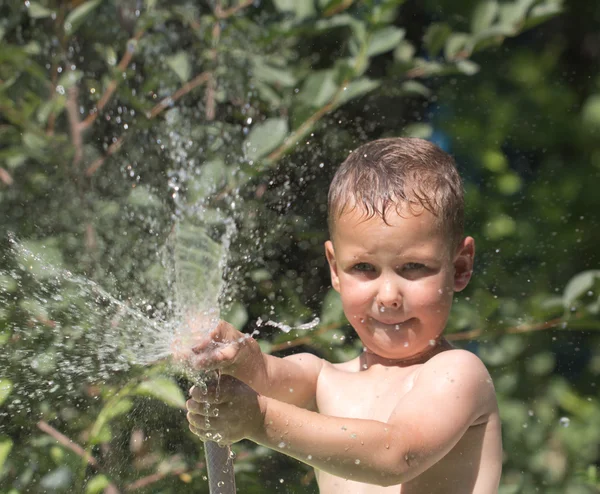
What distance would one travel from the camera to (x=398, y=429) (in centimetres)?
131

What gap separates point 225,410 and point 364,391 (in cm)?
47

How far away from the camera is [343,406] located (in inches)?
62.7

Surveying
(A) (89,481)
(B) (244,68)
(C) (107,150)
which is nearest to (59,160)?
(C) (107,150)

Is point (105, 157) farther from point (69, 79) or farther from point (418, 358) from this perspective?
point (418, 358)

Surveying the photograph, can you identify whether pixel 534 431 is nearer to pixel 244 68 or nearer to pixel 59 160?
pixel 244 68

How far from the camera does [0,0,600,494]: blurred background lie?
2.01 m

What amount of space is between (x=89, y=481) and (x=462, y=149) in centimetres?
128

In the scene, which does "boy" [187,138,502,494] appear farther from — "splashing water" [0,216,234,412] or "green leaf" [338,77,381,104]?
"green leaf" [338,77,381,104]

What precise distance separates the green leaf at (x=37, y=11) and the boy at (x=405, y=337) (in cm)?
105

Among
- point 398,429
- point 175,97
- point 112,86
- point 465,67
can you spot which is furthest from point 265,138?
point 398,429

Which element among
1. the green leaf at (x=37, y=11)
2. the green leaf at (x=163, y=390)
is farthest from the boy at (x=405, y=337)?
the green leaf at (x=37, y=11)

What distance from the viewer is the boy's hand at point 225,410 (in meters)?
1.13

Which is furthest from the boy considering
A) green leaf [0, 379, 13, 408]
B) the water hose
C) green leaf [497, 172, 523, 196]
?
green leaf [497, 172, 523, 196]

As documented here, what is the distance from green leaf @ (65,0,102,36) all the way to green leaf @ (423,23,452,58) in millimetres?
793
